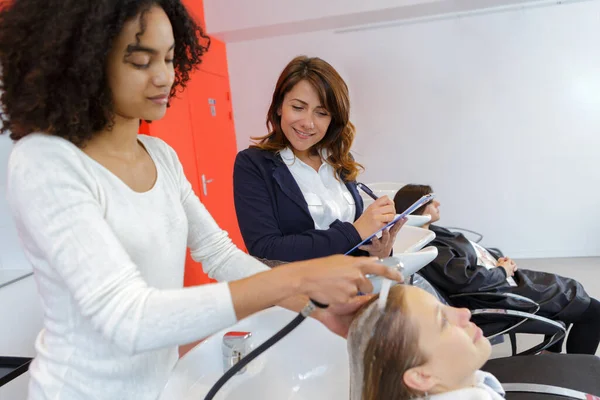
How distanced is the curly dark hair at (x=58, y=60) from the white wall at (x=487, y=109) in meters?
3.07

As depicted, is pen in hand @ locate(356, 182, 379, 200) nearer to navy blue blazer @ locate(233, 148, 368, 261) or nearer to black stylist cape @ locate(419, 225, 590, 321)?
navy blue blazer @ locate(233, 148, 368, 261)

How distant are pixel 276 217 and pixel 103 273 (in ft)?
2.50

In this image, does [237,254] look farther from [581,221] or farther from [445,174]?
[581,221]

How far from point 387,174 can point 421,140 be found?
0.38m

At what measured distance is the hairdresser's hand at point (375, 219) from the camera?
119cm

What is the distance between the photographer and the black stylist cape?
5.73 feet

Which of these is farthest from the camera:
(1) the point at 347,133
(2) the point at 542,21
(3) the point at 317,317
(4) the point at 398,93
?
(4) the point at 398,93

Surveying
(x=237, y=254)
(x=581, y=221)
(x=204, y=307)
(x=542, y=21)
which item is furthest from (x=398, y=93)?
(x=204, y=307)

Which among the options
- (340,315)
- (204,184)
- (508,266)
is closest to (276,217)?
(340,315)

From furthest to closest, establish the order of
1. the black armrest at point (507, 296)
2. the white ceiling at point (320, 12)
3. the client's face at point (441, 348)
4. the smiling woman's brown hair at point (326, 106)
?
the white ceiling at point (320, 12) → the black armrest at point (507, 296) → the smiling woman's brown hair at point (326, 106) → the client's face at point (441, 348)

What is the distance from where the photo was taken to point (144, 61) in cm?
66

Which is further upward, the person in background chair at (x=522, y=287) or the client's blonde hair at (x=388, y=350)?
the client's blonde hair at (x=388, y=350)

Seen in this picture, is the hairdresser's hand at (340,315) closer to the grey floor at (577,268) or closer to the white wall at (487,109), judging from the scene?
the grey floor at (577,268)

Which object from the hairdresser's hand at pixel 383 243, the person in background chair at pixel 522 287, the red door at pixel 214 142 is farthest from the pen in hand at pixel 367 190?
the red door at pixel 214 142
